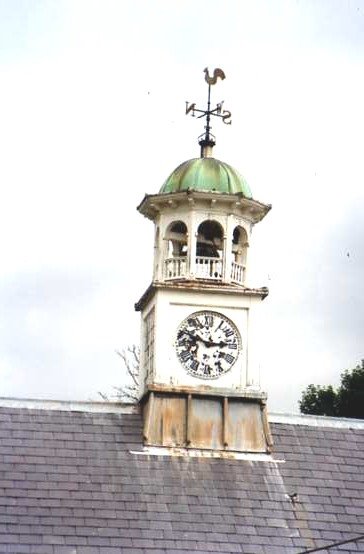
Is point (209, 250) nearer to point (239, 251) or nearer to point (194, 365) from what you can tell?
point (239, 251)

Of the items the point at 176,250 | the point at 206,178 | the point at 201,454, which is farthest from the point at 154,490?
the point at 206,178

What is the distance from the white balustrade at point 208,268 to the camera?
1597 inches

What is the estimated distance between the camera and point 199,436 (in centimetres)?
3919

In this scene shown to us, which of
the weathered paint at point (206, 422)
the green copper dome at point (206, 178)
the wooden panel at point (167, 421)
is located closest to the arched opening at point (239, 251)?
the green copper dome at point (206, 178)

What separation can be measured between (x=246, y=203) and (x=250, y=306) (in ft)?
7.39

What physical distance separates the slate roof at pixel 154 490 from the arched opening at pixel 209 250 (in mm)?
3288

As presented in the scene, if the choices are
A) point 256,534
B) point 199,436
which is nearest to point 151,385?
point 199,436

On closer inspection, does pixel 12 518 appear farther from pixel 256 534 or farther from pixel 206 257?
pixel 206 257

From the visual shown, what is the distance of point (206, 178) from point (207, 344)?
3.54 meters

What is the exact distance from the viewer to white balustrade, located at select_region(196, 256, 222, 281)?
133 ft

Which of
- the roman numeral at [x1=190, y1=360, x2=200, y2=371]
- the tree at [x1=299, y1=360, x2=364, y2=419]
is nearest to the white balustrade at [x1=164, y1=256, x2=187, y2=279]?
the roman numeral at [x1=190, y1=360, x2=200, y2=371]

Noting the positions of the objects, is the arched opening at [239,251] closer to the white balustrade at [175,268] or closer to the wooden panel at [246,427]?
the white balustrade at [175,268]

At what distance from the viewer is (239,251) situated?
41.4 m


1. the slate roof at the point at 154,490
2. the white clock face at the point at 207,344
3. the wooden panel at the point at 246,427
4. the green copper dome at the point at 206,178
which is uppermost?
the green copper dome at the point at 206,178
